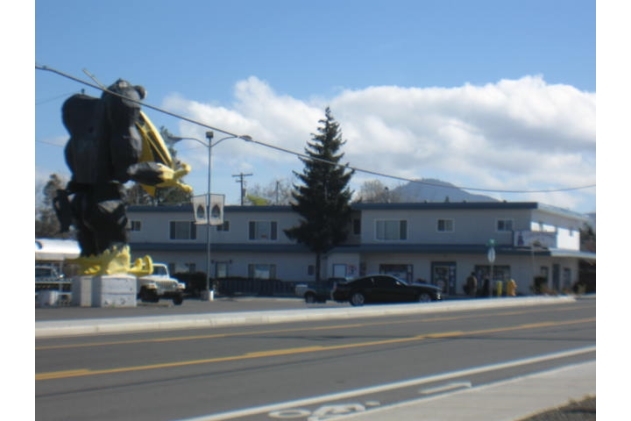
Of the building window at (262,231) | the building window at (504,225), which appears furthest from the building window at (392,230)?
the building window at (262,231)

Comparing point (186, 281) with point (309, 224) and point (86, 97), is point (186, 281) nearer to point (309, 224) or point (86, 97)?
point (309, 224)

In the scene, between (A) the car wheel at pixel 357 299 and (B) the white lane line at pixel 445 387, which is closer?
(B) the white lane line at pixel 445 387

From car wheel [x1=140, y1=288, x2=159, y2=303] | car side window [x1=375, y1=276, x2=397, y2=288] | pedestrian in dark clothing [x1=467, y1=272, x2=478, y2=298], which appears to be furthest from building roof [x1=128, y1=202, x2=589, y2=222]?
car wheel [x1=140, y1=288, x2=159, y2=303]

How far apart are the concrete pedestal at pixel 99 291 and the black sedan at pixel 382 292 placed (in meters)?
11.7

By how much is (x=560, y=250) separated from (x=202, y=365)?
4959 centimetres

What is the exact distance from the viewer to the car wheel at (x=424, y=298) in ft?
135

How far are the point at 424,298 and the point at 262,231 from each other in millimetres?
28024

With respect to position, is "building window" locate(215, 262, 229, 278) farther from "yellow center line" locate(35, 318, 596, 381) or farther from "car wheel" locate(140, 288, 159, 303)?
"yellow center line" locate(35, 318, 596, 381)

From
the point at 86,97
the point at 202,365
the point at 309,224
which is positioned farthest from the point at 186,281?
the point at 202,365

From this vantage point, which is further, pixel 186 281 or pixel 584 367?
pixel 186 281

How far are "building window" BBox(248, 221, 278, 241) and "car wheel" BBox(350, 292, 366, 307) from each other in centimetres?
2636

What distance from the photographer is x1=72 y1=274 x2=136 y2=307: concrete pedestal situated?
33.1 m

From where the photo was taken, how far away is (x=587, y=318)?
2925cm

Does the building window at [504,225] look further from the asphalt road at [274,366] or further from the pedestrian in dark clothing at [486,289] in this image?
the asphalt road at [274,366]
